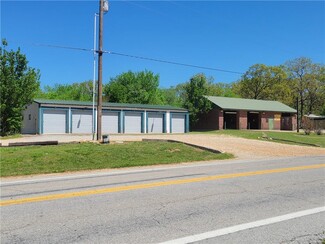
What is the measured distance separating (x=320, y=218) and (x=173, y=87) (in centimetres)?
8967

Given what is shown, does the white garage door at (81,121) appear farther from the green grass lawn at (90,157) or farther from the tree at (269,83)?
the tree at (269,83)

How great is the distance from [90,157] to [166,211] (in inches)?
399

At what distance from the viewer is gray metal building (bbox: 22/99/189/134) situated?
35.6 m

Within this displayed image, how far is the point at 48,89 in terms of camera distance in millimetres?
76750

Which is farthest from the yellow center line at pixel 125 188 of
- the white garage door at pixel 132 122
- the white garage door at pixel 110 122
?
the white garage door at pixel 132 122

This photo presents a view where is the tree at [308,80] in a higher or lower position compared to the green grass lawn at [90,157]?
higher

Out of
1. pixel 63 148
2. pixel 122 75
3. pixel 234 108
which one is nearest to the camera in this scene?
pixel 63 148

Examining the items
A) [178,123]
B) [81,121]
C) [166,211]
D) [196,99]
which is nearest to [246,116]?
[196,99]

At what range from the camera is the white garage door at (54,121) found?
116ft

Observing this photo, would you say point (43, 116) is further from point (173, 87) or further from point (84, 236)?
point (173, 87)

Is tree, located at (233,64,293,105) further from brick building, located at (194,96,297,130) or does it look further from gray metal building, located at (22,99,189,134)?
gray metal building, located at (22,99,189,134)

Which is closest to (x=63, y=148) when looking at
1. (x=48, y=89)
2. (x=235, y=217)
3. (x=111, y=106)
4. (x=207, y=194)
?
(x=207, y=194)

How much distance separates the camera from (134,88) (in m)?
61.1

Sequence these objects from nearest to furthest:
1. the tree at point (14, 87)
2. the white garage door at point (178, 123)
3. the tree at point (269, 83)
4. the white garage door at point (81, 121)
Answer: the tree at point (14, 87) < the white garage door at point (81, 121) < the white garage door at point (178, 123) < the tree at point (269, 83)
